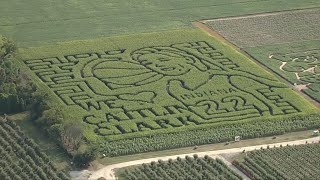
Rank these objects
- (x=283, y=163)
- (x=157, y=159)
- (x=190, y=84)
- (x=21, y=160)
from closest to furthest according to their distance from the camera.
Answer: (x=21, y=160)
(x=283, y=163)
(x=157, y=159)
(x=190, y=84)

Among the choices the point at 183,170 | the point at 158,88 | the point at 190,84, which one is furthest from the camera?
the point at 190,84

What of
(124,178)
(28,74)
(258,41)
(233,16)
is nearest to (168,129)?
(124,178)

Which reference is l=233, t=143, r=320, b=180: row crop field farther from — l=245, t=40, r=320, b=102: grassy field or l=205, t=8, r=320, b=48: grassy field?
l=205, t=8, r=320, b=48: grassy field

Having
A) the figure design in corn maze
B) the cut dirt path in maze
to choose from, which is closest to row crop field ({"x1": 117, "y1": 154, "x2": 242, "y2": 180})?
the cut dirt path in maze

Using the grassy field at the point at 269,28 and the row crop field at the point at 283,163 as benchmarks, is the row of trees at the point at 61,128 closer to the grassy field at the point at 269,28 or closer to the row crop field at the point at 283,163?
the row crop field at the point at 283,163

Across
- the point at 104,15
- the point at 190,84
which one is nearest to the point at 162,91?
the point at 190,84

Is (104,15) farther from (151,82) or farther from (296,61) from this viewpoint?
(296,61)
